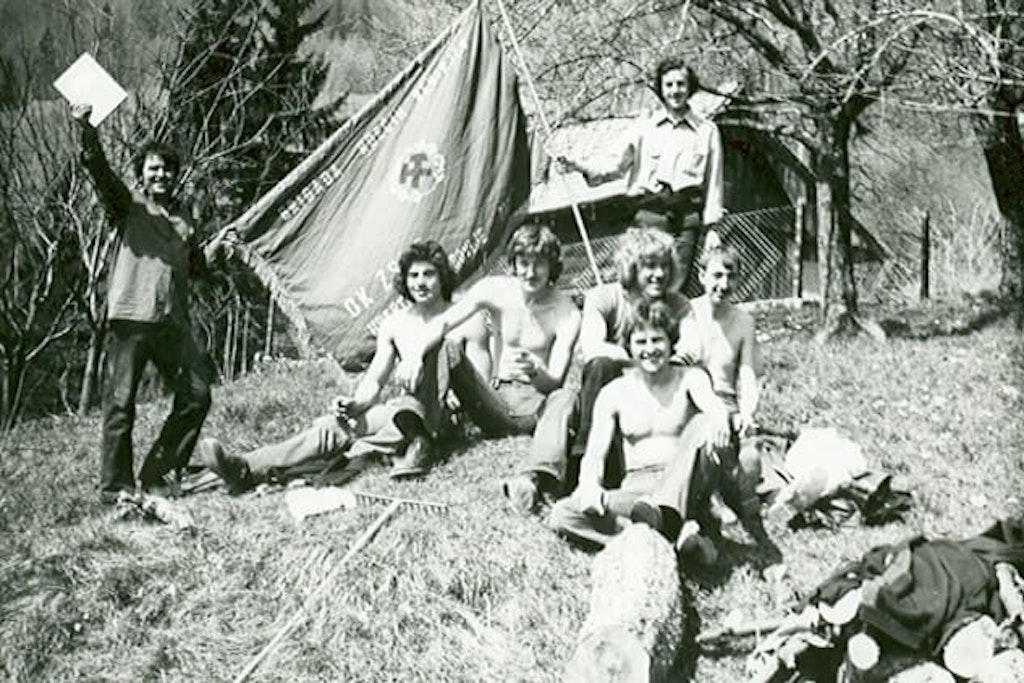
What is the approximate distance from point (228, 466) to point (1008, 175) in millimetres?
8400

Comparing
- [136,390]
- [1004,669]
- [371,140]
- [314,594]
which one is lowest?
[314,594]

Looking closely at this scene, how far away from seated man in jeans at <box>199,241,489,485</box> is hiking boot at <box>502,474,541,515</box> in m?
0.86

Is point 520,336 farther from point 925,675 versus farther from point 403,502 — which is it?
point 925,675

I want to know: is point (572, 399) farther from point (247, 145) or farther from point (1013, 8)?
point (247, 145)

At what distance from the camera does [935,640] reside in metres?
→ 3.79

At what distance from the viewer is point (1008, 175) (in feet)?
36.7

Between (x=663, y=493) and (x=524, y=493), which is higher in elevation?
(x=663, y=493)

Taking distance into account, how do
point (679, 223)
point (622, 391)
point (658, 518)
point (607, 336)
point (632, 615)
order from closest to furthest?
point (632, 615), point (658, 518), point (622, 391), point (607, 336), point (679, 223)

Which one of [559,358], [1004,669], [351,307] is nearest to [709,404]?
[559,358]

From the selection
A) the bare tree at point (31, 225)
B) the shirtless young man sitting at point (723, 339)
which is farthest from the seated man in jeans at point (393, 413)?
the bare tree at point (31, 225)

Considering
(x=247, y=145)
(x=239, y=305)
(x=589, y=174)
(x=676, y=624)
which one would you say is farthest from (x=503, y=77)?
(x=239, y=305)

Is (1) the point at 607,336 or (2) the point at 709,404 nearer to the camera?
(2) the point at 709,404

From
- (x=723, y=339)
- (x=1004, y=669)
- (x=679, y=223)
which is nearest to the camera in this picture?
(x=1004, y=669)

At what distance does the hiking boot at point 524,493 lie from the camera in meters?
5.64
